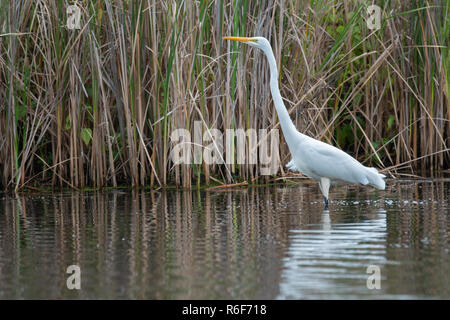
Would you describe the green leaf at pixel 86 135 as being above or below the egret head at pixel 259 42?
below

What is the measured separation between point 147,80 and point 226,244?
4.39 meters

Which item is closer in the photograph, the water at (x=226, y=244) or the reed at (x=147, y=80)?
A: the water at (x=226, y=244)

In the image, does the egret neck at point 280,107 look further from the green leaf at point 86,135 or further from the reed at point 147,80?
the green leaf at point 86,135

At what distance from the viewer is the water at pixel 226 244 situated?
4.71 metres

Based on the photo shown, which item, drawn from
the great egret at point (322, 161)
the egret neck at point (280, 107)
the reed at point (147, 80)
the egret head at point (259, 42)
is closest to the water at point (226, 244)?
the great egret at point (322, 161)

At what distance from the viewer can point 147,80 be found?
10180mm

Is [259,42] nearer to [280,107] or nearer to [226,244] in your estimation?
[280,107]

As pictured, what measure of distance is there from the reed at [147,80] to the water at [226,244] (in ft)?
2.05

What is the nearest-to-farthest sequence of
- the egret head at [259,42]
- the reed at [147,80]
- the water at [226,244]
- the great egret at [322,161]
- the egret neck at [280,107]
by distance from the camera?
the water at [226,244], the great egret at [322,161], the egret neck at [280,107], the egret head at [259,42], the reed at [147,80]

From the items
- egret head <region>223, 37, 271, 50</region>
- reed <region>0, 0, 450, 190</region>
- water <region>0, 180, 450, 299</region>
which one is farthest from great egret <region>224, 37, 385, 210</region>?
reed <region>0, 0, 450, 190</region>

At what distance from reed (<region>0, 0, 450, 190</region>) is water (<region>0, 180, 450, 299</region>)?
0.63m

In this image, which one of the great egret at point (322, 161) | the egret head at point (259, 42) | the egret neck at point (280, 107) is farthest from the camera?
the egret head at point (259, 42)

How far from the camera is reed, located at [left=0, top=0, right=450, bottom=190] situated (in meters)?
9.68

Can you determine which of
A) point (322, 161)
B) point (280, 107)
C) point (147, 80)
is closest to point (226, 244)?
point (322, 161)
